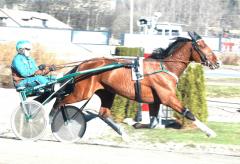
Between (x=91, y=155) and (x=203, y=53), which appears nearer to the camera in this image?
(x=91, y=155)

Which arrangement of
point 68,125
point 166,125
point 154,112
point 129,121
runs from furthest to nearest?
point 129,121 < point 166,125 < point 154,112 < point 68,125

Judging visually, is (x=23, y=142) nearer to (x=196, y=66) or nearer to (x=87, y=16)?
(x=196, y=66)

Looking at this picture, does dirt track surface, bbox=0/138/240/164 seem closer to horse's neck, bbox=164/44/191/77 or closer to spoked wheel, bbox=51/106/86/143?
spoked wheel, bbox=51/106/86/143

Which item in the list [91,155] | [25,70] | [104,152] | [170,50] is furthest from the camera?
[170,50]

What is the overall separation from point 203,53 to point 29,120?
2976mm

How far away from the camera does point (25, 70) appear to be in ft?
30.5

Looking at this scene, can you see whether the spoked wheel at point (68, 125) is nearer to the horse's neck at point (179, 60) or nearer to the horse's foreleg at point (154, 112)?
the horse's foreleg at point (154, 112)

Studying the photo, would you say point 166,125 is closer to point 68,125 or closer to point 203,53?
point 203,53

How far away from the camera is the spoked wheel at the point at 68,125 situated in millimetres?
9469

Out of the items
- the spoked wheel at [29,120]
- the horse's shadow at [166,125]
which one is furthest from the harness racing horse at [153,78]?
the horse's shadow at [166,125]

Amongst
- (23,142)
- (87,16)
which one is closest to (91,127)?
(23,142)

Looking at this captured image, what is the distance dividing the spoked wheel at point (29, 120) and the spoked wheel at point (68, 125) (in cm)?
29

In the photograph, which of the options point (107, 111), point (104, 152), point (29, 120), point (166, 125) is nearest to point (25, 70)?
point (29, 120)

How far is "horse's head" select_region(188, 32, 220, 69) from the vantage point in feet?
31.3
